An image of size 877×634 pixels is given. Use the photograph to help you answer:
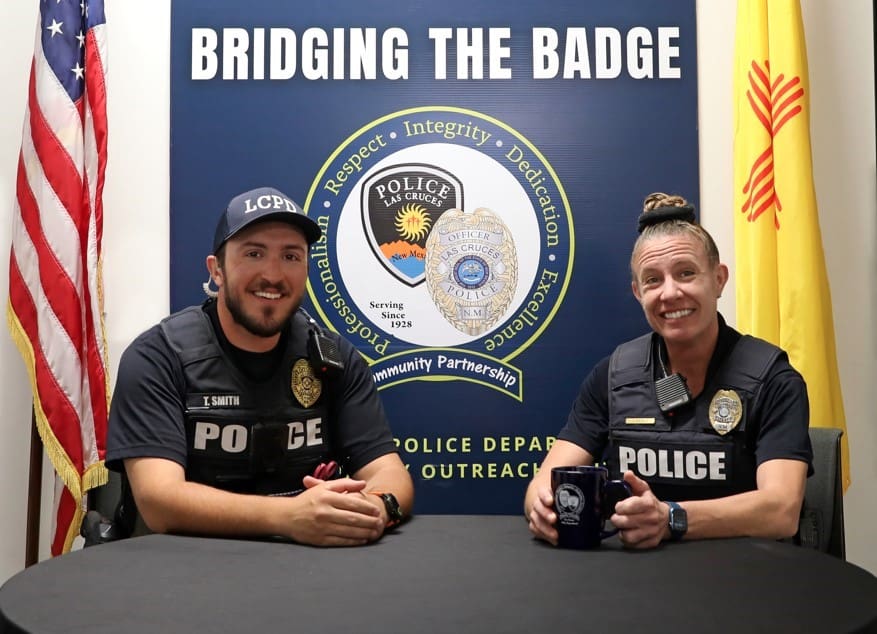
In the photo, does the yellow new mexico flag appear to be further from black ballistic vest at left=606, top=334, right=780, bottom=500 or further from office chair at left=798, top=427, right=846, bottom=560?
black ballistic vest at left=606, top=334, right=780, bottom=500

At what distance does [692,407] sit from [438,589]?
3.26 ft

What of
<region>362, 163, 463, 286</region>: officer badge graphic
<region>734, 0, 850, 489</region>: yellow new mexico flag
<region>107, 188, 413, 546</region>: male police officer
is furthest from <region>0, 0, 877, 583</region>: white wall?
<region>107, 188, 413, 546</region>: male police officer

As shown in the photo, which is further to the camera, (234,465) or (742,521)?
(234,465)

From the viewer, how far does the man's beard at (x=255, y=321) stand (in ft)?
6.72

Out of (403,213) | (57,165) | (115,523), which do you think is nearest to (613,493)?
(115,523)

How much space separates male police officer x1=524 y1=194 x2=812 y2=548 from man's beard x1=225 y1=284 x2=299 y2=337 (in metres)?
0.72

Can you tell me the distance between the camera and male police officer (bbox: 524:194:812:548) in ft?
5.81

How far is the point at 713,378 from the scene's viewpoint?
196 centimetres

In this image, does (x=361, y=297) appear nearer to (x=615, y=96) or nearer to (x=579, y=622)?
(x=615, y=96)

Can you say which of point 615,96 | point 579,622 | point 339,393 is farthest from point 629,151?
point 579,622

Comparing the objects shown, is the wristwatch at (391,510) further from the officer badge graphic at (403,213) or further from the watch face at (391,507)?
the officer badge graphic at (403,213)

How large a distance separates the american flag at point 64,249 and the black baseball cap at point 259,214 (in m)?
0.86

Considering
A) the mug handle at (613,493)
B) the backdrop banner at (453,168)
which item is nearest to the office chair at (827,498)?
the mug handle at (613,493)

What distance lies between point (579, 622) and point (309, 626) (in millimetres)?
321
